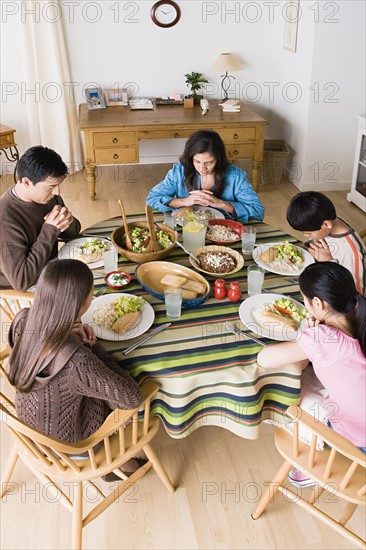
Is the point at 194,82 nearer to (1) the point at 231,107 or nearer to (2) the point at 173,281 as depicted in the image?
(1) the point at 231,107

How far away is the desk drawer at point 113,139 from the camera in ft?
13.9

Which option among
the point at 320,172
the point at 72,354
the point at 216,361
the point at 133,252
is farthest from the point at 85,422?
the point at 320,172

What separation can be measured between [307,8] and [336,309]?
139 inches

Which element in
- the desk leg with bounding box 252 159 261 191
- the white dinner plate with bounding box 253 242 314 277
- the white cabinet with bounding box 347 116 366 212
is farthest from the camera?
Result: the desk leg with bounding box 252 159 261 191

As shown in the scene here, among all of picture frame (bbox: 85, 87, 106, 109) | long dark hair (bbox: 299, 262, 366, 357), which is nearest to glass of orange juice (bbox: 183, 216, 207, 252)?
long dark hair (bbox: 299, 262, 366, 357)

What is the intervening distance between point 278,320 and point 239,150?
10.1ft

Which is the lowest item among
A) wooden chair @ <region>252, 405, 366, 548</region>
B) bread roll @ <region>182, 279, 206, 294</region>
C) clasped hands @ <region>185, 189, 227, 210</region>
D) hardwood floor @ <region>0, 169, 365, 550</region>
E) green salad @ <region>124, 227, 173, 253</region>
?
hardwood floor @ <region>0, 169, 365, 550</region>

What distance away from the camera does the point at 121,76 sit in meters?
4.92

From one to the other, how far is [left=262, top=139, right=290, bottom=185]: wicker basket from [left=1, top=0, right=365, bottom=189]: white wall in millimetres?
115

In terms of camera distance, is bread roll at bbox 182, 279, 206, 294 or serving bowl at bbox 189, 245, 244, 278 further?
serving bowl at bbox 189, 245, 244, 278

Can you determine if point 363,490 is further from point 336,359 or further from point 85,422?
point 85,422

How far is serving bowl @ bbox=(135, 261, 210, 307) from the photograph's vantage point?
1.88m

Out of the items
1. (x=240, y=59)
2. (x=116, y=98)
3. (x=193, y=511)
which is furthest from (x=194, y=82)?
(x=193, y=511)

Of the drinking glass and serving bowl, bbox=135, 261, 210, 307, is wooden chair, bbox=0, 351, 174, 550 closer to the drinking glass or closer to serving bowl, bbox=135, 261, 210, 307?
serving bowl, bbox=135, 261, 210, 307
